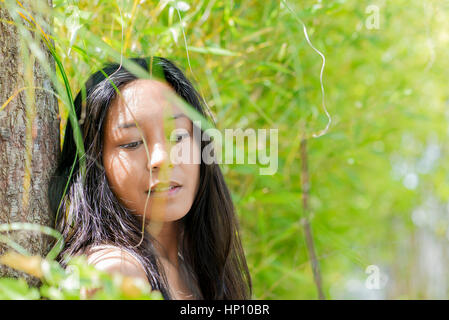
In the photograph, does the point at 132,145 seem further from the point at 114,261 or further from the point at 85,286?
the point at 85,286

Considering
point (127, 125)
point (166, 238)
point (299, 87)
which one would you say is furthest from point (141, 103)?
point (299, 87)

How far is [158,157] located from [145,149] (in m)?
0.04

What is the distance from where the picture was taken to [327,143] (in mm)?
1548

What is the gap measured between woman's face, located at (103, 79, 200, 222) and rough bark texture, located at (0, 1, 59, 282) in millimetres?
105

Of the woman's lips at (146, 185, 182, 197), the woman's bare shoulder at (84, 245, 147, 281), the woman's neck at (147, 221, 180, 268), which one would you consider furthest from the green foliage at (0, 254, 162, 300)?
the woman's neck at (147, 221, 180, 268)

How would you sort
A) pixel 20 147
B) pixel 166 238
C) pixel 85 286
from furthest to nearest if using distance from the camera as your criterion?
pixel 166 238
pixel 20 147
pixel 85 286

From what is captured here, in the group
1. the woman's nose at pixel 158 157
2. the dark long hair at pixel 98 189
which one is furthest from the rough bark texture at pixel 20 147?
the woman's nose at pixel 158 157

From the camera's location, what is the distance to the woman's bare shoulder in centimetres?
70

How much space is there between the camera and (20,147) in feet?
2.28

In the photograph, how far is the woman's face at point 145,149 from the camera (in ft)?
2.52

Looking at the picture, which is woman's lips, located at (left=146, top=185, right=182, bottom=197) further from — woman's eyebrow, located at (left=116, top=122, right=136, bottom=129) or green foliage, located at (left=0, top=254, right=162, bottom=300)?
green foliage, located at (left=0, top=254, right=162, bottom=300)

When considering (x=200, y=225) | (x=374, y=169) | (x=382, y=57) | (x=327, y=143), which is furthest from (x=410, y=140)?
(x=200, y=225)

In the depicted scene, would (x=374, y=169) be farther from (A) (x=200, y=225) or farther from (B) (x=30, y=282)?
(B) (x=30, y=282)
